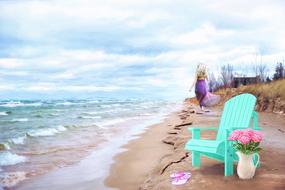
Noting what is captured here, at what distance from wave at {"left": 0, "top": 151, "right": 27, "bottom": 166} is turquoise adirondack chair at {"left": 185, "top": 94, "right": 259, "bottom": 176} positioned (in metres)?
4.58

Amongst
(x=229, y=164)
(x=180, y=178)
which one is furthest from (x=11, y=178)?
(x=229, y=164)

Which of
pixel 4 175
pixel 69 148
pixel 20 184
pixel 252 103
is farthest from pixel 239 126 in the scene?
pixel 69 148

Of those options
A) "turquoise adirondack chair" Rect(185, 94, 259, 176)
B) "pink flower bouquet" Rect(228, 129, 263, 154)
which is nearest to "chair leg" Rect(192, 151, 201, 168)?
"turquoise adirondack chair" Rect(185, 94, 259, 176)

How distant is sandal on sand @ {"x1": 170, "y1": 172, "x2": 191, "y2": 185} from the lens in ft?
15.1

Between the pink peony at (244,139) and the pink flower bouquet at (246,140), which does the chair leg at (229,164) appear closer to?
the pink flower bouquet at (246,140)

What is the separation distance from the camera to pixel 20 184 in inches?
246

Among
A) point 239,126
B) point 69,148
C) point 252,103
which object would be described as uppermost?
point 252,103

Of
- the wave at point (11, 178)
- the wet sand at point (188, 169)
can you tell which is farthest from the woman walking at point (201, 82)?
the wave at point (11, 178)

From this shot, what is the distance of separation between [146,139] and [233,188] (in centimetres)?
702

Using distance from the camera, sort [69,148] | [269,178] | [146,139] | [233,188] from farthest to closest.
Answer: [146,139]
[69,148]
[269,178]
[233,188]

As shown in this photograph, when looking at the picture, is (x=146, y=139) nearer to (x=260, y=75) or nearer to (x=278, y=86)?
(x=278, y=86)

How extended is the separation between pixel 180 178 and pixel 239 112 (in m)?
1.35

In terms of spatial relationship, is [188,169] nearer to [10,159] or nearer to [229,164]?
[229,164]

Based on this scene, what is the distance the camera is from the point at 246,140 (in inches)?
174
